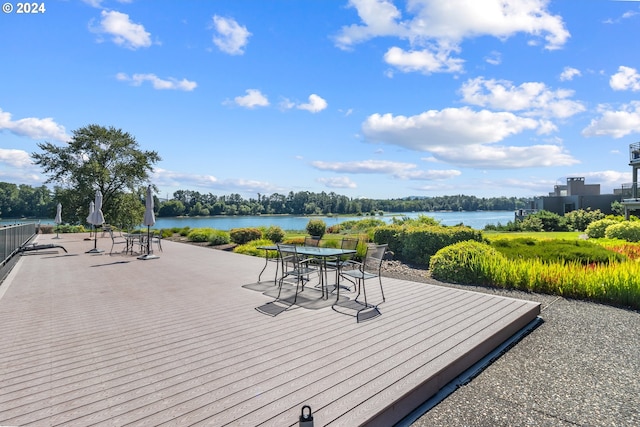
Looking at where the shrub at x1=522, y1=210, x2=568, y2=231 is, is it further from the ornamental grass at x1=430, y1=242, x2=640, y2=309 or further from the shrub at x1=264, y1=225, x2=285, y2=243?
the ornamental grass at x1=430, y1=242, x2=640, y2=309

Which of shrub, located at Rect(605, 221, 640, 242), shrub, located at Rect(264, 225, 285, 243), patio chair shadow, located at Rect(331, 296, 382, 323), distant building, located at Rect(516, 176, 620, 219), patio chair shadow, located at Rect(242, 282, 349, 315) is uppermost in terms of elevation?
distant building, located at Rect(516, 176, 620, 219)

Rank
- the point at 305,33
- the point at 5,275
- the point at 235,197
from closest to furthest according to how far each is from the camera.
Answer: the point at 5,275 → the point at 305,33 → the point at 235,197

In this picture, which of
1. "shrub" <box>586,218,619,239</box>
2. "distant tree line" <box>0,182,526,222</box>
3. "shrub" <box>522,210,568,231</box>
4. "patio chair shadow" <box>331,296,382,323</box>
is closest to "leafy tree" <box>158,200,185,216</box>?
"distant tree line" <box>0,182,526,222</box>

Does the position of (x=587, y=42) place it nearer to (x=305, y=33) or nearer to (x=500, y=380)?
(x=305, y=33)

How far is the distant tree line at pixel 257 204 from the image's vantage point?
106ft

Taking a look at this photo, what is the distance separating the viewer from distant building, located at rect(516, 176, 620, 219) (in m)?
32.7

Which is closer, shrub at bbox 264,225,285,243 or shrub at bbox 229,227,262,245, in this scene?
shrub at bbox 229,227,262,245

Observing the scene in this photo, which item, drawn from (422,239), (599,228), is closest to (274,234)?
(422,239)

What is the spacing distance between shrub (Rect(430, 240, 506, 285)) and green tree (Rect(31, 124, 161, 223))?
1923cm

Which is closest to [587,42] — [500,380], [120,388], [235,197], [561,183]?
[500,380]

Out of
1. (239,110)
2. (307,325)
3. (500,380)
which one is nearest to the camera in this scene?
(500,380)

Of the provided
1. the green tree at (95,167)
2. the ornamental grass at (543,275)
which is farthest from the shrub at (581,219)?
the green tree at (95,167)

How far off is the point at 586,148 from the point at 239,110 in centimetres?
1200

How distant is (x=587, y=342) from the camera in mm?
3361
